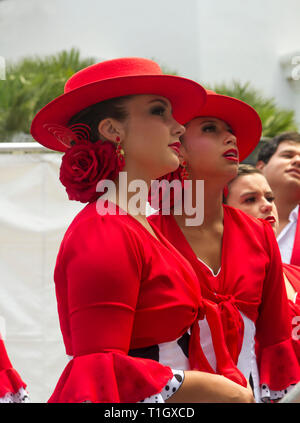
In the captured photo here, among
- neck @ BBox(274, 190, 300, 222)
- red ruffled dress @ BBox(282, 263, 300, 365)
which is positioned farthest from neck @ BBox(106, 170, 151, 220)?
neck @ BBox(274, 190, 300, 222)

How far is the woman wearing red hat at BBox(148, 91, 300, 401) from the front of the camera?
6.67ft

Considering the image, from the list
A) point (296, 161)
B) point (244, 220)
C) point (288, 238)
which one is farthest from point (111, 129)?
point (296, 161)

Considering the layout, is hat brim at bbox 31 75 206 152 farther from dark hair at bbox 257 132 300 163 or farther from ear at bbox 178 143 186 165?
dark hair at bbox 257 132 300 163

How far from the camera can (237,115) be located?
7.41 ft

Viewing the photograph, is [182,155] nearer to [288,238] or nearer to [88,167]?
[88,167]

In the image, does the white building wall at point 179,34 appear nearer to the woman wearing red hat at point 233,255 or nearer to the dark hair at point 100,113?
the woman wearing red hat at point 233,255

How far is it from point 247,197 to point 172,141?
1.16m

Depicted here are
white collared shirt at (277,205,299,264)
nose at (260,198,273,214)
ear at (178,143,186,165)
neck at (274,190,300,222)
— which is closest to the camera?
ear at (178,143,186,165)

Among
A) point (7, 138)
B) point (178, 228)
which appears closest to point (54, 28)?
point (7, 138)

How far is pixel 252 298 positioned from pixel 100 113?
699 millimetres

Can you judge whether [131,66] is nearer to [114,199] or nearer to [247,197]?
[114,199]

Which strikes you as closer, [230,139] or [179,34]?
[230,139]

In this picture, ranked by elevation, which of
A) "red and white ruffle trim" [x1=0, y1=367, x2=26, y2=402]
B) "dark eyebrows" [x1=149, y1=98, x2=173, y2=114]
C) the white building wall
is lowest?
"red and white ruffle trim" [x1=0, y1=367, x2=26, y2=402]

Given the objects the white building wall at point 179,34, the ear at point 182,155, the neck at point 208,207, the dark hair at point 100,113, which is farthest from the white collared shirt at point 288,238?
the white building wall at point 179,34
